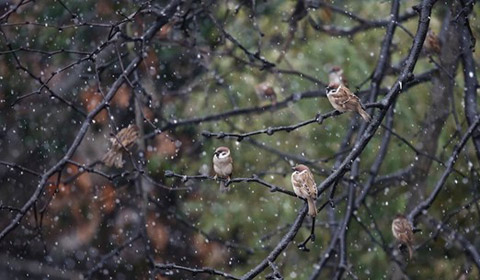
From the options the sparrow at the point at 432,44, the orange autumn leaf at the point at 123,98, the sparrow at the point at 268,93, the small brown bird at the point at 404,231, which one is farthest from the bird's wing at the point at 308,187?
the orange autumn leaf at the point at 123,98

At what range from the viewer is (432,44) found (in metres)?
4.86

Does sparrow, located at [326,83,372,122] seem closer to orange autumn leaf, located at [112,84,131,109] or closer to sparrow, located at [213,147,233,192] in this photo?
sparrow, located at [213,147,233,192]

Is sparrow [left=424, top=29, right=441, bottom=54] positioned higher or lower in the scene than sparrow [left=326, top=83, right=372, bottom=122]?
higher

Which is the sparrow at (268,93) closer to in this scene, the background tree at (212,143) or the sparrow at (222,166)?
the background tree at (212,143)

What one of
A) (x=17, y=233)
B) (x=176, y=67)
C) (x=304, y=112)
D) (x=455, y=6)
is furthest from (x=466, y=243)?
(x=17, y=233)

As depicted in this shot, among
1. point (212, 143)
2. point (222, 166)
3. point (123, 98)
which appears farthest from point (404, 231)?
point (123, 98)

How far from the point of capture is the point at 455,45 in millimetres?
5188

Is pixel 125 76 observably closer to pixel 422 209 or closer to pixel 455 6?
pixel 422 209

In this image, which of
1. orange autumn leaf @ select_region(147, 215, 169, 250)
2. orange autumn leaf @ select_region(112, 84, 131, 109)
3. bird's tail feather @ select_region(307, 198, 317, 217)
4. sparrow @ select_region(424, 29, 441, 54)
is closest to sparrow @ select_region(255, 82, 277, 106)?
sparrow @ select_region(424, 29, 441, 54)

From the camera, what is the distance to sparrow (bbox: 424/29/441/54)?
484 centimetres

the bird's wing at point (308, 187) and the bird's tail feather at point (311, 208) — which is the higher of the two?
the bird's wing at point (308, 187)

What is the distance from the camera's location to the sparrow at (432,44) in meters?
4.84

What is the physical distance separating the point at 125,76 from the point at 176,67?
294cm

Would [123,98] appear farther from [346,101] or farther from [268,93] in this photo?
[346,101]
